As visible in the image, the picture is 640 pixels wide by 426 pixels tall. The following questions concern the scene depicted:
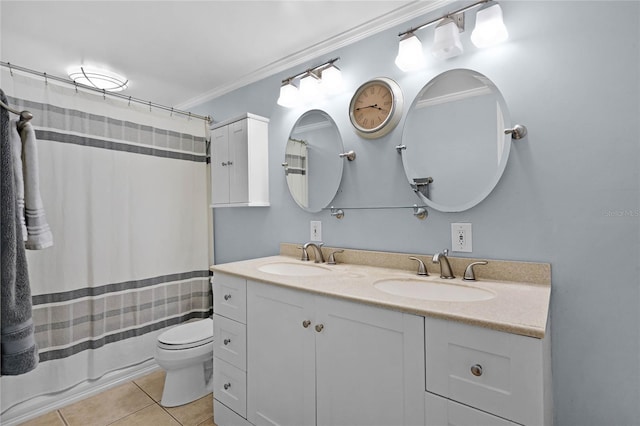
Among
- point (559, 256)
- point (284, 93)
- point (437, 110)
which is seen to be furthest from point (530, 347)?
point (284, 93)

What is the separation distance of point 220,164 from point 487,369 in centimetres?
221

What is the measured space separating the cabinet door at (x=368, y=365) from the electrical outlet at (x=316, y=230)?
0.82 m

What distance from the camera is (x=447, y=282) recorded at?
1452 millimetres

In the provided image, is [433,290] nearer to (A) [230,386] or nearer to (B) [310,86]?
(A) [230,386]

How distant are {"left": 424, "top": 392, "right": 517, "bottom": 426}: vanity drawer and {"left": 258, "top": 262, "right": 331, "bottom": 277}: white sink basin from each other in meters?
0.95

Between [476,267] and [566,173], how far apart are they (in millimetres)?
541

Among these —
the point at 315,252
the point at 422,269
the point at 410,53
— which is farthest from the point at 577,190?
the point at 315,252

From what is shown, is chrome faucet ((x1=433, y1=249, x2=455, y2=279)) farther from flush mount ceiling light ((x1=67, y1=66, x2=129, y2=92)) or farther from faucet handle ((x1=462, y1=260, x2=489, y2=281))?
flush mount ceiling light ((x1=67, y1=66, x2=129, y2=92))

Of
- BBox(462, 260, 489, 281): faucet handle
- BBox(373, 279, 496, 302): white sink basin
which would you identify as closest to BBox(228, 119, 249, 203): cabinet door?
BBox(373, 279, 496, 302): white sink basin

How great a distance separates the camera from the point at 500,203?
148 centimetres

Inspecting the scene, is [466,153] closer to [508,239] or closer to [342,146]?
[508,239]

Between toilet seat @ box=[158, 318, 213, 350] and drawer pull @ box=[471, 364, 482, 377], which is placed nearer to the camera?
drawer pull @ box=[471, 364, 482, 377]

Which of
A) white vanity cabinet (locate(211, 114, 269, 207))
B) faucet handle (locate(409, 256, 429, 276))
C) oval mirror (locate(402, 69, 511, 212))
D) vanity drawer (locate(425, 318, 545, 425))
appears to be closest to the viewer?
vanity drawer (locate(425, 318, 545, 425))

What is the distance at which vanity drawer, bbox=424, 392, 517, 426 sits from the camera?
3.08ft
